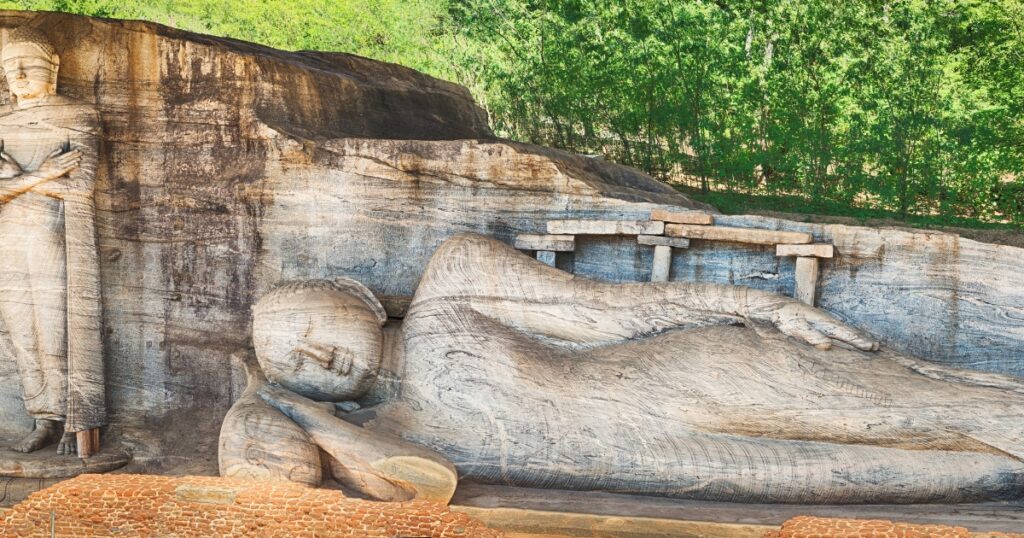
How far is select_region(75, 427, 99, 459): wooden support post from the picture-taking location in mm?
5812

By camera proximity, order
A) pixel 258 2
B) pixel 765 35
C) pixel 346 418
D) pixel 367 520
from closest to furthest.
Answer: pixel 367 520 < pixel 346 418 < pixel 765 35 < pixel 258 2

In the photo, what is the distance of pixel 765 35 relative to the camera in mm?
10172

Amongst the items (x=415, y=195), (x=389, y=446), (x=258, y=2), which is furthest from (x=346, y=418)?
(x=258, y=2)

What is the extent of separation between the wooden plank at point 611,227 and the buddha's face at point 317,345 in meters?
1.19

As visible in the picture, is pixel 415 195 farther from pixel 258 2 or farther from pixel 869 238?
pixel 258 2

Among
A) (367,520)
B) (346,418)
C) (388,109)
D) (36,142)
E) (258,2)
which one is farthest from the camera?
(258,2)

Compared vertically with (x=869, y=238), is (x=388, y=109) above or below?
above

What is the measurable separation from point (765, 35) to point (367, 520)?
6975 mm

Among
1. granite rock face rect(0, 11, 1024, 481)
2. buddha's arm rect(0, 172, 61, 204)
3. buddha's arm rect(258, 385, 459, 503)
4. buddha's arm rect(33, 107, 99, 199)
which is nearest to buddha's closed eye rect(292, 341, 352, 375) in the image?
buddha's arm rect(258, 385, 459, 503)

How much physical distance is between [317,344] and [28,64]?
226cm

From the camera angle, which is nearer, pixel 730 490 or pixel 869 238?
pixel 730 490

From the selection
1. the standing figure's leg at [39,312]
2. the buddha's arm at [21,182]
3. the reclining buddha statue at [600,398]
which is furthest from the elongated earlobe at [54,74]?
the reclining buddha statue at [600,398]

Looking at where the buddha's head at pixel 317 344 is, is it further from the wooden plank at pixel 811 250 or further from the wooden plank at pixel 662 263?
the wooden plank at pixel 811 250

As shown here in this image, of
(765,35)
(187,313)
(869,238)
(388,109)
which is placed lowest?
(187,313)
